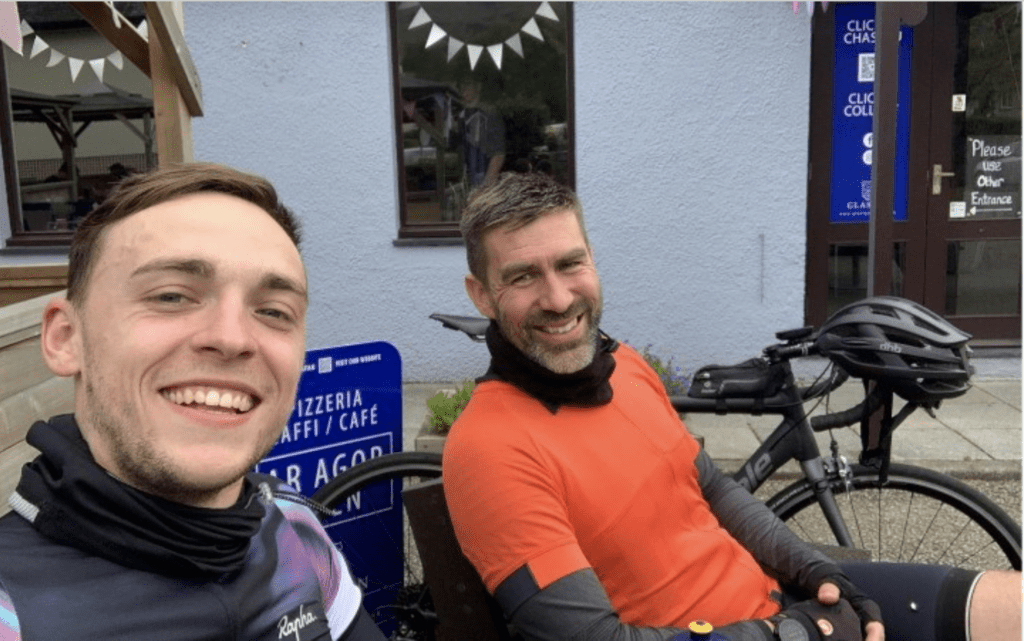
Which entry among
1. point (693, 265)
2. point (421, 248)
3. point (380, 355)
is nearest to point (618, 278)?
point (693, 265)

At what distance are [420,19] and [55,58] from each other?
299cm

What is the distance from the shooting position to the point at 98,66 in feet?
22.9

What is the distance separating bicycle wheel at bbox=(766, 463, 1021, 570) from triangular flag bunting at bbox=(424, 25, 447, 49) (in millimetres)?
4628

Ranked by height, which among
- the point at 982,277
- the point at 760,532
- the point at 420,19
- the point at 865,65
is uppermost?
the point at 420,19

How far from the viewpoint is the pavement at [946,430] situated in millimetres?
5012

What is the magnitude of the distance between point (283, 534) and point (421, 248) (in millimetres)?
5388

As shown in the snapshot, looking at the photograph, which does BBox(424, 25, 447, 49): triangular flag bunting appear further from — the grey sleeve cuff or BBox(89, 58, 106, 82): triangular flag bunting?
the grey sleeve cuff

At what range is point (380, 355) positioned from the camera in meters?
2.96

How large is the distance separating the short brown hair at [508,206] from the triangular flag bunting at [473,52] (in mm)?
4732

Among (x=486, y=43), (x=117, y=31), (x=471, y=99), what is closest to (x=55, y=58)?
(x=471, y=99)

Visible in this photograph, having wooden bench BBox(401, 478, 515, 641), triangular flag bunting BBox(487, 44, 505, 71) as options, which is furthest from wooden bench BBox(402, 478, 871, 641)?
triangular flag bunting BBox(487, 44, 505, 71)

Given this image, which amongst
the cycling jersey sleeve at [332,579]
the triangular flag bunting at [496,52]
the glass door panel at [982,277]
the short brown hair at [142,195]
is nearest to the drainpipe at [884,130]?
the glass door panel at [982,277]

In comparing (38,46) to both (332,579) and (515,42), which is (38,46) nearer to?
(515,42)

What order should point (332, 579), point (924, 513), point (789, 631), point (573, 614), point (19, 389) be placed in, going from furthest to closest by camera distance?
point (924, 513), point (19, 389), point (789, 631), point (573, 614), point (332, 579)
